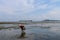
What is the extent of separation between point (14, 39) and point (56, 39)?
5094mm

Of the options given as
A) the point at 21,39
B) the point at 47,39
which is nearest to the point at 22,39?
the point at 21,39

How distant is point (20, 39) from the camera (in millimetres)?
16562

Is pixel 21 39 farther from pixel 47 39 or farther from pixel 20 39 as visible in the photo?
pixel 47 39

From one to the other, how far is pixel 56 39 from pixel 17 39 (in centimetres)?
473

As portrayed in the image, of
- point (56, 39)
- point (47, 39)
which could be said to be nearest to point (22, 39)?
point (47, 39)

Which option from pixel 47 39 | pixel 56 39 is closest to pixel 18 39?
pixel 47 39

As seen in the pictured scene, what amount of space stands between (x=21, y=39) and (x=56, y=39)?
4.25 metres

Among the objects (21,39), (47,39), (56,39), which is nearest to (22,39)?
→ (21,39)

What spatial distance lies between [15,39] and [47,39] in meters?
3.88

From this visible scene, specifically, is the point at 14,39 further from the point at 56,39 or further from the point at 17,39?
the point at 56,39

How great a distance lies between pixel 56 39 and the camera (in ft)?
53.5

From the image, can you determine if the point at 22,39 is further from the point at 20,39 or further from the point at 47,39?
the point at 47,39

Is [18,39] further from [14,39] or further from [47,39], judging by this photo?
[47,39]

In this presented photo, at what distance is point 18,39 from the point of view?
16.5 metres
